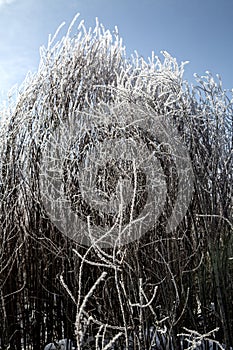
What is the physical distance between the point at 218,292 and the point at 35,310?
1.66 metres

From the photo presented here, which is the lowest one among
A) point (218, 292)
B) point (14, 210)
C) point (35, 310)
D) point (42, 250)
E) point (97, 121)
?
point (35, 310)

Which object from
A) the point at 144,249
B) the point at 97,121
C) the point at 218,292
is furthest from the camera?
the point at 97,121

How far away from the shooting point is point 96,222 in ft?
11.2

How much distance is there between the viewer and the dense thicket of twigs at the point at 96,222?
3115 millimetres

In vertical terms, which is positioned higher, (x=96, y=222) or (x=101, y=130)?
(x=101, y=130)

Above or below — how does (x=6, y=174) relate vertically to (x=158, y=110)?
below

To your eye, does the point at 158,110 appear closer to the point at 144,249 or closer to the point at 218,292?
the point at 144,249

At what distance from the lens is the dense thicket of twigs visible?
3.12 m

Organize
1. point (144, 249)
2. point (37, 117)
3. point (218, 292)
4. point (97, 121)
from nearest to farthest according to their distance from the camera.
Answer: point (218, 292), point (144, 249), point (97, 121), point (37, 117)

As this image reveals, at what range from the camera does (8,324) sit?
3828mm

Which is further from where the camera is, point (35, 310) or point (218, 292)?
point (35, 310)

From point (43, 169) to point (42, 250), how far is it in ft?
2.29

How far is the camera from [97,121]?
3.67m

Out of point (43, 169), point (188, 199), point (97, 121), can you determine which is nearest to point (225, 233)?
point (188, 199)
